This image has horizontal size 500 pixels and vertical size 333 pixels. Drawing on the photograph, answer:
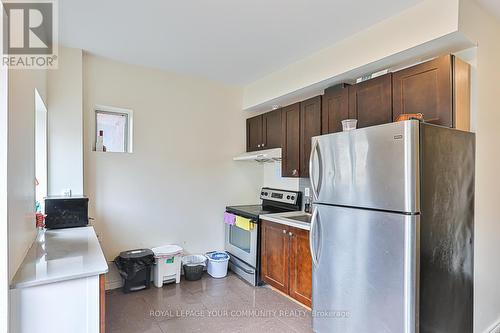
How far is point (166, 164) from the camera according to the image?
382 cm

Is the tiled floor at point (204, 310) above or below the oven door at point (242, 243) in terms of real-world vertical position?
below

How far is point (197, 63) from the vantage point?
3504mm

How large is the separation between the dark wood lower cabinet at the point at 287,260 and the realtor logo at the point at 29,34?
8.56ft

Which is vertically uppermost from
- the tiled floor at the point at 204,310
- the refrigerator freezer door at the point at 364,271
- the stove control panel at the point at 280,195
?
the stove control panel at the point at 280,195

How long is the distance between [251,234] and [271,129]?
144 centimetres

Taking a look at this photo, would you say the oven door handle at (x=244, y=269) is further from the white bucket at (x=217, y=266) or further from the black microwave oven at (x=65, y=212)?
the black microwave oven at (x=65, y=212)

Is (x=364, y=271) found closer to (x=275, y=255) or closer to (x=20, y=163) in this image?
(x=275, y=255)

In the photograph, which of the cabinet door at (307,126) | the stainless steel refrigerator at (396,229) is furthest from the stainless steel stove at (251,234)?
the stainless steel refrigerator at (396,229)

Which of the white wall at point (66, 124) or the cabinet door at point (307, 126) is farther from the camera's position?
the cabinet door at point (307, 126)

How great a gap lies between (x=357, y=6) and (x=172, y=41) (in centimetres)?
176

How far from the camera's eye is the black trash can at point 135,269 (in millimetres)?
3252

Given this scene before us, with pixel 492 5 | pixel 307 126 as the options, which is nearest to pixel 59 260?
pixel 307 126

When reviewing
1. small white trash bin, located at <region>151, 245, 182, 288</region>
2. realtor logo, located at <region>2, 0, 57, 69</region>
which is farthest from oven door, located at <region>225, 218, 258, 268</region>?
→ realtor logo, located at <region>2, 0, 57, 69</region>

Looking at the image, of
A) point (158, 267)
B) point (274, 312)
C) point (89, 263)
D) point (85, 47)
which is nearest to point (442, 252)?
point (274, 312)
